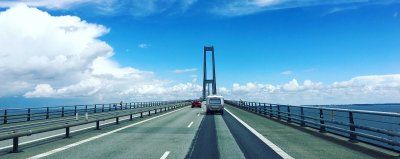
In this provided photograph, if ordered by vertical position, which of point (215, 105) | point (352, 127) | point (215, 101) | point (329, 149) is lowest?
point (329, 149)

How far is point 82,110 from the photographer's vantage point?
41.5 meters

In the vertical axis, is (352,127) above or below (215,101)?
below

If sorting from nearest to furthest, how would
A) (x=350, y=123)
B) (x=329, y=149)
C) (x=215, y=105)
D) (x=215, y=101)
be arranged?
(x=329, y=149) < (x=350, y=123) < (x=215, y=105) < (x=215, y=101)

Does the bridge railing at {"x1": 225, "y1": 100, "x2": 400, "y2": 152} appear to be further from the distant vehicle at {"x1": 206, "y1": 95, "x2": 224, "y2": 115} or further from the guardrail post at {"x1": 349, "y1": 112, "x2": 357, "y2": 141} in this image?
the distant vehicle at {"x1": 206, "y1": 95, "x2": 224, "y2": 115}

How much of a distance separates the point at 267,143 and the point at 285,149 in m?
1.85

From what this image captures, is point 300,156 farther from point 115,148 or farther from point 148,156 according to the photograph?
point 115,148

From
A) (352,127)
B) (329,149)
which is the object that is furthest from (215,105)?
(329,149)

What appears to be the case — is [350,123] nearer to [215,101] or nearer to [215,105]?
[215,105]

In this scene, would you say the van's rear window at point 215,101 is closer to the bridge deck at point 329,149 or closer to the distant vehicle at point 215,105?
the distant vehicle at point 215,105

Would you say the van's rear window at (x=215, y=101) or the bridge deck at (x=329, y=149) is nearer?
the bridge deck at (x=329, y=149)

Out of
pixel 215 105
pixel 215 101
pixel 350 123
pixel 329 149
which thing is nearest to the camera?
pixel 329 149

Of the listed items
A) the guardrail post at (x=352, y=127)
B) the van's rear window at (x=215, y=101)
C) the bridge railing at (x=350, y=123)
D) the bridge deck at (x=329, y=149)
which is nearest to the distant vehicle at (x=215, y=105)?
the van's rear window at (x=215, y=101)

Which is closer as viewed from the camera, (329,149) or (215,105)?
(329,149)

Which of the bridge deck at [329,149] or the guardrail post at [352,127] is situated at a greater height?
the guardrail post at [352,127]
